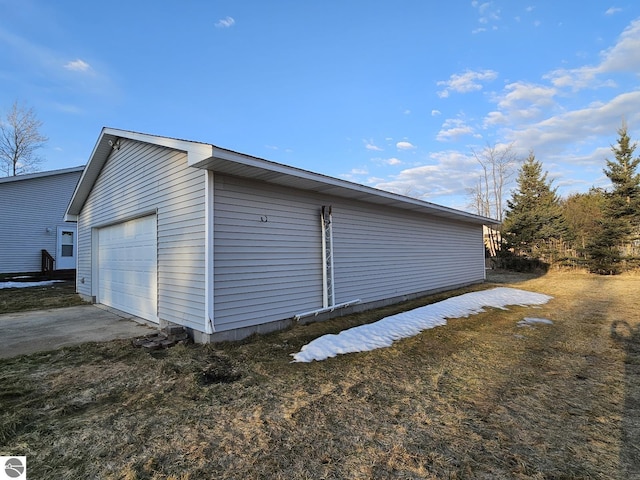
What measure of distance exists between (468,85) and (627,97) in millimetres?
9826

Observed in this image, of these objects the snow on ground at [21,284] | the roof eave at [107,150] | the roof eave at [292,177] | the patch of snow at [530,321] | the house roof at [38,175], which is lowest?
the patch of snow at [530,321]

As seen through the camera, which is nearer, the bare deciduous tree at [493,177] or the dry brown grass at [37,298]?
the dry brown grass at [37,298]

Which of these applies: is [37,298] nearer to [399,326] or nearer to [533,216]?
[399,326]

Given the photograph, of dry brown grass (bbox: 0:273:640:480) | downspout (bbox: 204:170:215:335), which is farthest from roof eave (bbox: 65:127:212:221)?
dry brown grass (bbox: 0:273:640:480)

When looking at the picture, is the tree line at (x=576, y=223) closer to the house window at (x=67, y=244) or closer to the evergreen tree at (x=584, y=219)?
the evergreen tree at (x=584, y=219)

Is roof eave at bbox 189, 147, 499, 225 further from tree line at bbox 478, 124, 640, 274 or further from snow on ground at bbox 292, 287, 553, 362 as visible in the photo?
tree line at bbox 478, 124, 640, 274

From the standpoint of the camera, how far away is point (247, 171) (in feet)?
16.9

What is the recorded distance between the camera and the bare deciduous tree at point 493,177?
2667 centimetres

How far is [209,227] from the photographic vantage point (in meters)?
4.88

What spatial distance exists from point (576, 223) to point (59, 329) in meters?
26.3

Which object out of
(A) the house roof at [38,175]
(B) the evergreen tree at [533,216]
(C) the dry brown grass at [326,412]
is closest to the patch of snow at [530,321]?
(C) the dry brown grass at [326,412]

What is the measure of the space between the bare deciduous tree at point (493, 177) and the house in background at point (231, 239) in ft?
69.0

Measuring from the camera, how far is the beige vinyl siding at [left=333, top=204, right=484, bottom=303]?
7.40 meters

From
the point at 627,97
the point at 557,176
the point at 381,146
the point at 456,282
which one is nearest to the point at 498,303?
the point at 456,282
